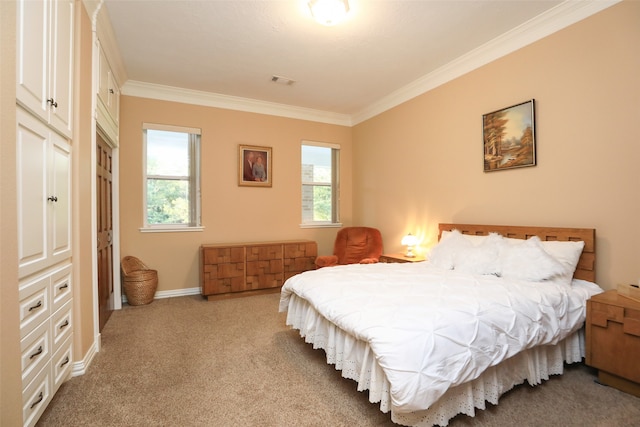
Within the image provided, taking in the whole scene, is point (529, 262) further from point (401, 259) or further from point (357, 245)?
point (357, 245)

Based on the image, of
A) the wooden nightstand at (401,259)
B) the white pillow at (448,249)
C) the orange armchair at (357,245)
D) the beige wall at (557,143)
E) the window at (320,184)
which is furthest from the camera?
the window at (320,184)

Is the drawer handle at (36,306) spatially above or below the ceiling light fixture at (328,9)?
below

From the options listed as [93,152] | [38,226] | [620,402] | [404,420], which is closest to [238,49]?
[93,152]

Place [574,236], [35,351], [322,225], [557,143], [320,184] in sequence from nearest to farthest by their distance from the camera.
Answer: [35,351]
[574,236]
[557,143]
[322,225]
[320,184]

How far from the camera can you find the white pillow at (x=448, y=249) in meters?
3.00

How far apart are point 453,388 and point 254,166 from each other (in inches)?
154

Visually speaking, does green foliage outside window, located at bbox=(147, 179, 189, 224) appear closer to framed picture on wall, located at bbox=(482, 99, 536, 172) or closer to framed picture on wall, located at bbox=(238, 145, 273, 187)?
framed picture on wall, located at bbox=(238, 145, 273, 187)

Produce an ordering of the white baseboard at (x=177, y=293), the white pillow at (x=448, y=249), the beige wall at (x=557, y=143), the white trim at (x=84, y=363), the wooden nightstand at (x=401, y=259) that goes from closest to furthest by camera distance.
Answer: the white trim at (x=84, y=363) → the beige wall at (x=557, y=143) → the white pillow at (x=448, y=249) → the wooden nightstand at (x=401, y=259) → the white baseboard at (x=177, y=293)

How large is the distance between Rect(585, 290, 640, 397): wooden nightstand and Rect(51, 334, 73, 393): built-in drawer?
3.39 metres

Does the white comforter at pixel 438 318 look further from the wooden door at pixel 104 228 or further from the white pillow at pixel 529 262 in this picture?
the wooden door at pixel 104 228

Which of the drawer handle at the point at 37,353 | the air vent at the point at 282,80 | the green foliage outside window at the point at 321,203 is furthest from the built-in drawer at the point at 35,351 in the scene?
the green foliage outside window at the point at 321,203

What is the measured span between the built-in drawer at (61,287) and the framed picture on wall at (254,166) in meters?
2.79

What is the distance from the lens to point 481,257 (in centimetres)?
274

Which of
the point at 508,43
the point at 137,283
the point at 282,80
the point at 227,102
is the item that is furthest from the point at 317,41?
the point at 137,283
